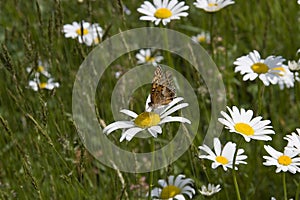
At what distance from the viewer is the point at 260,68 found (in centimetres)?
183

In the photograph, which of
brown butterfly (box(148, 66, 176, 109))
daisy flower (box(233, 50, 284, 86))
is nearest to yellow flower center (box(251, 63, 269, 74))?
daisy flower (box(233, 50, 284, 86))

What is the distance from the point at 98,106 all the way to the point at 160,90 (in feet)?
2.47

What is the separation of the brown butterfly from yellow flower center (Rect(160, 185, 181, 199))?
16.2 inches

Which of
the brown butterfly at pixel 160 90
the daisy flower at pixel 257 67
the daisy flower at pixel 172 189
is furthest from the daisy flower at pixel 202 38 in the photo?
the brown butterfly at pixel 160 90

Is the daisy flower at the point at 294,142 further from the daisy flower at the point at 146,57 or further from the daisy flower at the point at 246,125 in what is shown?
the daisy flower at the point at 146,57

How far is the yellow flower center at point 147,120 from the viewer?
4.50 ft

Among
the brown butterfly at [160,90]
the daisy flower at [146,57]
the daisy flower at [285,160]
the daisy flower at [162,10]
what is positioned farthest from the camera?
the daisy flower at [146,57]

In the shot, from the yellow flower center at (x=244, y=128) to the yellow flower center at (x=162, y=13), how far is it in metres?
0.67

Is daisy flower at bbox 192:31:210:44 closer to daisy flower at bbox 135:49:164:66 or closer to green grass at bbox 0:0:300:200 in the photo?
green grass at bbox 0:0:300:200

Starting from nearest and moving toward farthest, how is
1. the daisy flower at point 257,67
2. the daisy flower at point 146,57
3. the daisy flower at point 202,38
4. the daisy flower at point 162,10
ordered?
the daisy flower at point 257,67 → the daisy flower at point 162,10 → the daisy flower at point 146,57 → the daisy flower at point 202,38

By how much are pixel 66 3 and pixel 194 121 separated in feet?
4.30

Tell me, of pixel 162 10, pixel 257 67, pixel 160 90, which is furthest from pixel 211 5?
pixel 160 90

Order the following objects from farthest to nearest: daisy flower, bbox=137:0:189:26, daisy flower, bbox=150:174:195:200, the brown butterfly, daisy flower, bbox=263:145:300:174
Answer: daisy flower, bbox=137:0:189:26 → daisy flower, bbox=150:174:195:200 → daisy flower, bbox=263:145:300:174 → the brown butterfly

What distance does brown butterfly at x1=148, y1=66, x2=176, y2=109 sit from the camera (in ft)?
4.32
